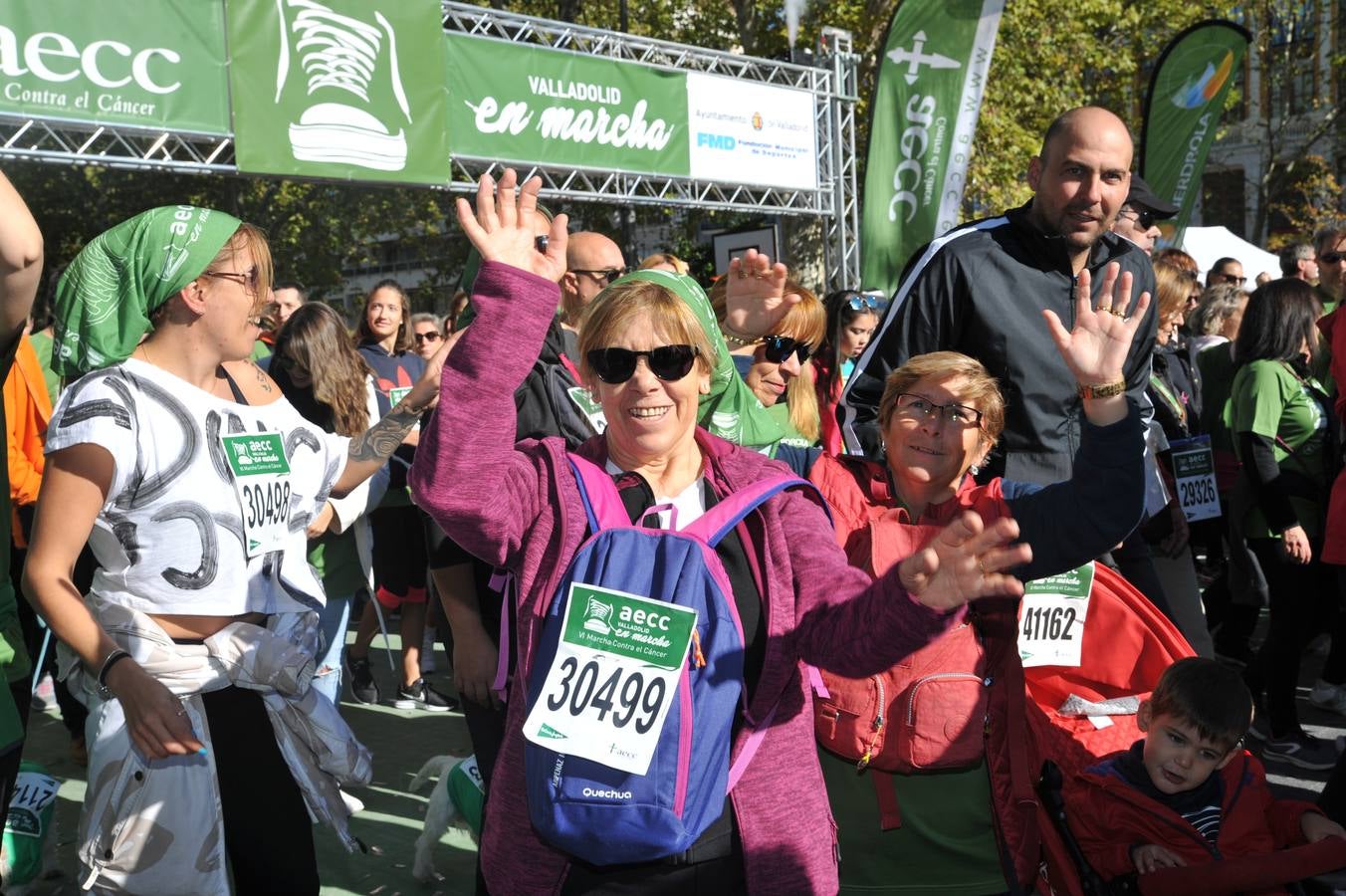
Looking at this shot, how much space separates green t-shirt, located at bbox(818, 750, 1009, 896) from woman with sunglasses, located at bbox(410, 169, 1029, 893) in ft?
1.79

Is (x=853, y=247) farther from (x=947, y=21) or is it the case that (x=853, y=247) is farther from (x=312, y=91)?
(x=312, y=91)

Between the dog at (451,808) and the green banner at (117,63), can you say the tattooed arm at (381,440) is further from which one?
the green banner at (117,63)

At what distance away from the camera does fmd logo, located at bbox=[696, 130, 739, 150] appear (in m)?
12.0

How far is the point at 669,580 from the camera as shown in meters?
1.99

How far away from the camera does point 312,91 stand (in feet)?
29.4

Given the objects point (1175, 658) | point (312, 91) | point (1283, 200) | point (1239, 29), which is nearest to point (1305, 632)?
point (1175, 658)

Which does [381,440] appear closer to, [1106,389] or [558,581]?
[558,581]

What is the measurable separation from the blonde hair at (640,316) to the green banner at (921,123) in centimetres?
970

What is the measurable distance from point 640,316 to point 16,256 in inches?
39.3

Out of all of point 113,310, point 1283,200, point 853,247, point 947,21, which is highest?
point 1283,200

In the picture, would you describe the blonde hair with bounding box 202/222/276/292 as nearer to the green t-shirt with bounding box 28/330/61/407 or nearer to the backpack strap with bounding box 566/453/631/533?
the backpack strap with bounding box 566/453/631/533

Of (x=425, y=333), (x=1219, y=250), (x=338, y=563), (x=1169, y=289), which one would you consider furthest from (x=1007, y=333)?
(x=1219, y=250)

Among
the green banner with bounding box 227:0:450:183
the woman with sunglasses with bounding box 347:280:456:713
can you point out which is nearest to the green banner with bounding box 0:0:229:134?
the green banner with bounding box 227:0:450:183

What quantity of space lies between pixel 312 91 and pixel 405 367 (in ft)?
8.97
